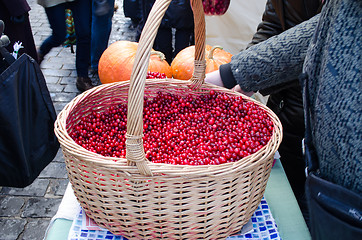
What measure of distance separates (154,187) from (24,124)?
1.17 metres

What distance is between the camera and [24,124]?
1.73 metres

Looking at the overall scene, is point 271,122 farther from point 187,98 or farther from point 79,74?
point 79,74

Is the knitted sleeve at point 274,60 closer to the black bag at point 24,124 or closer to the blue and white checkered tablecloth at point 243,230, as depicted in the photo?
the blue and white checkered tablecloth at point 243,230

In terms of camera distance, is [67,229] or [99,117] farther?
[99,117]

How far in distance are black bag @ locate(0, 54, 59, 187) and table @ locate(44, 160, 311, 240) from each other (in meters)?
0.60

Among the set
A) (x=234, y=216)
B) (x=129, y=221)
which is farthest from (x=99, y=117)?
(x=234, y=216)

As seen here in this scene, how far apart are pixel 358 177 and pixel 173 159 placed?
1.88 feet

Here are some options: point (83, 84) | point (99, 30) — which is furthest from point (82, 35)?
point (83, 84)

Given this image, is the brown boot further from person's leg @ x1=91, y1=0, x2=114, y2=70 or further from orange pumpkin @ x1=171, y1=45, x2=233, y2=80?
orange pumpkin @ x1=171, y1=45, x2=233, y2=80

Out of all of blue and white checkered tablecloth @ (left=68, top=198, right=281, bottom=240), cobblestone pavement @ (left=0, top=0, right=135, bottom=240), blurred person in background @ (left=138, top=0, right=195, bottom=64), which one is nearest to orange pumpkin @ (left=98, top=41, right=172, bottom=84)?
blurred person in background @ (left=138, top=0, right=195, bottom=64)

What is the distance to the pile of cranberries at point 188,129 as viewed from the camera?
110 centimetres

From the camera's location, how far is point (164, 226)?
3.26 feet

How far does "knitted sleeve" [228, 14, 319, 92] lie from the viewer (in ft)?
3.84

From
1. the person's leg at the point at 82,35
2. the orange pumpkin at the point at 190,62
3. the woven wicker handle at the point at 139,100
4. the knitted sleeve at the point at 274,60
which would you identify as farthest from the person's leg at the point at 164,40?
the woven wicker handle at the point at 139,100
